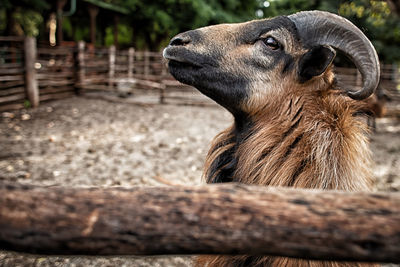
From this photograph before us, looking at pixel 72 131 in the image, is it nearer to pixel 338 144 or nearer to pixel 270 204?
pixel 338 144

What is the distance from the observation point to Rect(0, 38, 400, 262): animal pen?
3.15 ft

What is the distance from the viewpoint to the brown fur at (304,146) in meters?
2.27

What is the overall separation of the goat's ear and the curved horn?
2.2 inches

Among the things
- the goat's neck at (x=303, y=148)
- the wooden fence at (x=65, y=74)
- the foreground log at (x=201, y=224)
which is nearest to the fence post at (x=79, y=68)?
the wooden fence at (x=65, y=74)

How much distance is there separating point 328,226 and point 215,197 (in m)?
0.35

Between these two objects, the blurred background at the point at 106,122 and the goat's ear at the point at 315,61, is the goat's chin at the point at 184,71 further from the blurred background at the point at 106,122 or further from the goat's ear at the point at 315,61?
the blurred background at the point at 106,122

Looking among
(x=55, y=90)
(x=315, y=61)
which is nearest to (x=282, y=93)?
(x=315, y=61)

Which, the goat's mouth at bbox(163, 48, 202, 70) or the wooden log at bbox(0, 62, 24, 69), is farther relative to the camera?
the wooden log at bbox(0, 62, 24, 69)

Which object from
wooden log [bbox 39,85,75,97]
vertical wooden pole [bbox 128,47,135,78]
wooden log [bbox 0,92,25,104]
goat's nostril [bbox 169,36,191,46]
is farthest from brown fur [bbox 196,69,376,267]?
vertical wooden pole [bbox 128,47,135,78]

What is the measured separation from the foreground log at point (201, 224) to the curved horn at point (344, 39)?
1464 mm

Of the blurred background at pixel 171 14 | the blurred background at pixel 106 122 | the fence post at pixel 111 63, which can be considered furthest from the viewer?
the blurred background at pixel 171 14

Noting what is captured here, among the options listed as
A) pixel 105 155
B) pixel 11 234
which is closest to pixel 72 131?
pixel 105 155

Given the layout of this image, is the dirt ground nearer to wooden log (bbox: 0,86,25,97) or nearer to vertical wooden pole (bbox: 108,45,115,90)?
wooden log (bbox: 0,86,25,97)

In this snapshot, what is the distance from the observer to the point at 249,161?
253 centimetres
